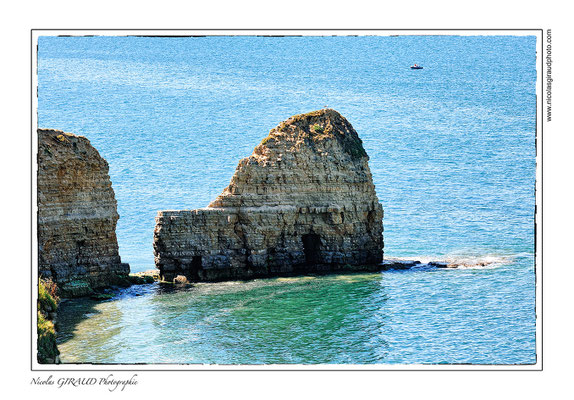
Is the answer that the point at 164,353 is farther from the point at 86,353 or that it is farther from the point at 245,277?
the point at 245,277

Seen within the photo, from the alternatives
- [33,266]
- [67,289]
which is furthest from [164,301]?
[33,266]

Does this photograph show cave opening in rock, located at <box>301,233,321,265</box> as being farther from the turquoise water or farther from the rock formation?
the rock formation

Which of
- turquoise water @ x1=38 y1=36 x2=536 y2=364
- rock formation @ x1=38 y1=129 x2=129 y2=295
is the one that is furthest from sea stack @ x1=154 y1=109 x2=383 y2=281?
rock formation @ x1=38 y1=129 x2=129 y2=295

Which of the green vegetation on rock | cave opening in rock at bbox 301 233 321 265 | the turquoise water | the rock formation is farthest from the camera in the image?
cave opening in rock at bbox 301 233 321 265

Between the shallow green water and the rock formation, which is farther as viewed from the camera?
the rock formation

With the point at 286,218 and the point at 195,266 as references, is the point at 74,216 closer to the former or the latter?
the point at 195,266

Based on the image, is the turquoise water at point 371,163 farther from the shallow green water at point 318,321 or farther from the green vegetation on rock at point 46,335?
the green vegetation on rock at point 46,335
